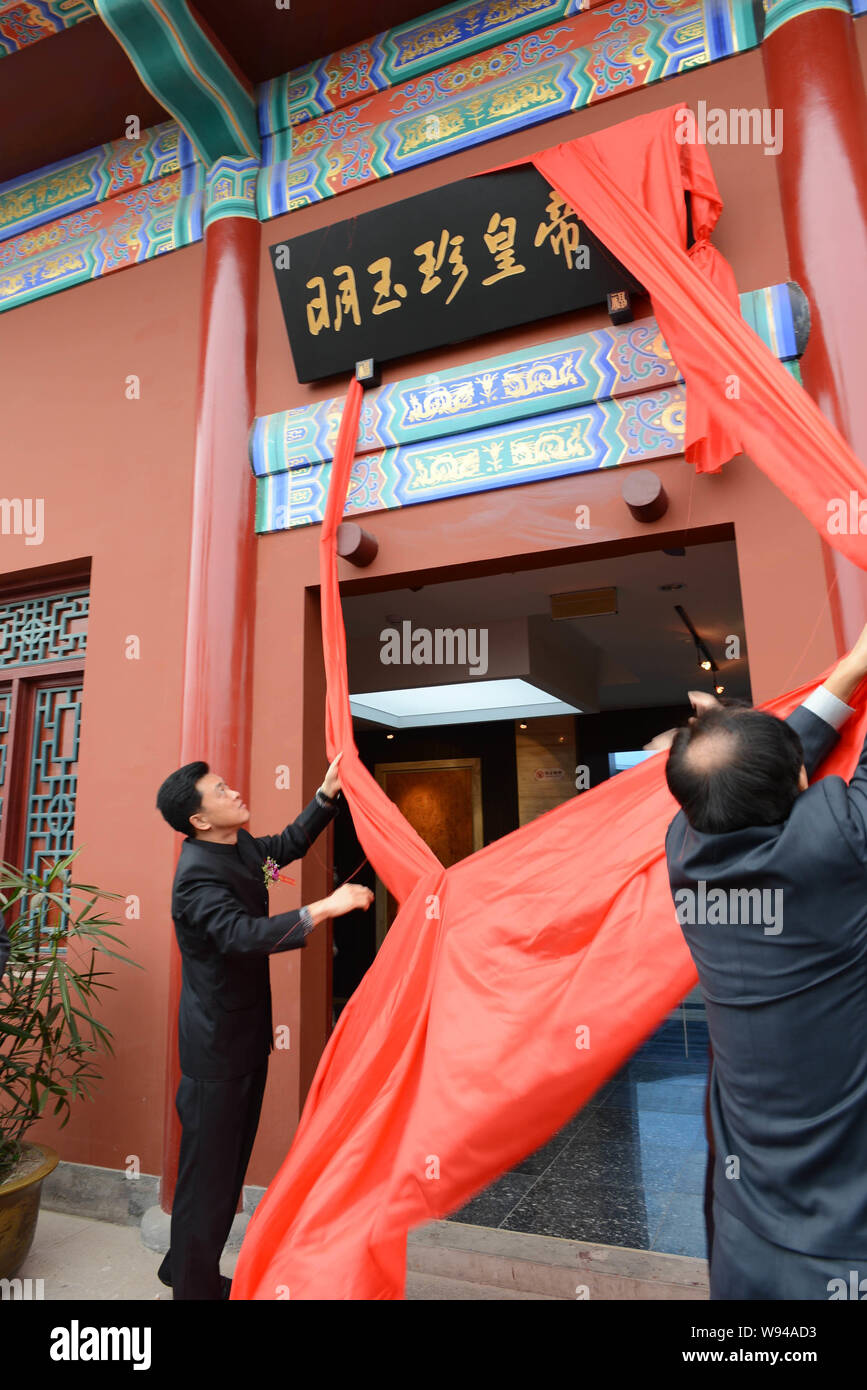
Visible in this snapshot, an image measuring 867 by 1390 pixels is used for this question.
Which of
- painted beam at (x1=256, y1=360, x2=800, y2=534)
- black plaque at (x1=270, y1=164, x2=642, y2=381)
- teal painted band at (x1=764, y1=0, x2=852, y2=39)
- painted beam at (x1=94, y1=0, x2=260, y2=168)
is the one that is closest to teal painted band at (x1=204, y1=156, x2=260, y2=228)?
painted beam at (x1=94, y1=0, x2=260, y2=168)

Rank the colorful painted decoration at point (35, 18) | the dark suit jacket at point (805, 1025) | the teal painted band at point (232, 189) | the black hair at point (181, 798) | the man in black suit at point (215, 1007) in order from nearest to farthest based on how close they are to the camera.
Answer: the dark suit jacket at point (805, 1025), the man in black suit at point (215, 1007), the black hair at point (181, 798), the colorful painted decoration at point (35, 18), the teal painted band at point (232, 189)

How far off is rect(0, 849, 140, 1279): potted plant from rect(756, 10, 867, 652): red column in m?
2.38

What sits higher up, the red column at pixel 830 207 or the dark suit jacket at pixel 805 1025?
the red column at pixel 830 207

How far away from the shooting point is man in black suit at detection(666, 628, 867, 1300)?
3.41 ft

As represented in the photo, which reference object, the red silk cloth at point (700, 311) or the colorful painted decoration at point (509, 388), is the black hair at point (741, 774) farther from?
the colorful painted decoration at point (509, 388)

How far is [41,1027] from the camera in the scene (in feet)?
8.45

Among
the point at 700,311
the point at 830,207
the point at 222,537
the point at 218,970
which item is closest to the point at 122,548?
the point at 222,537

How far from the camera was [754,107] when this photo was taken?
7.88 ft

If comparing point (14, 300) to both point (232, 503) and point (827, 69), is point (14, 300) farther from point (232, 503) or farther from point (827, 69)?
point (827, 69)

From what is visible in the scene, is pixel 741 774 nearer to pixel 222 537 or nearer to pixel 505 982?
pixel 505 982

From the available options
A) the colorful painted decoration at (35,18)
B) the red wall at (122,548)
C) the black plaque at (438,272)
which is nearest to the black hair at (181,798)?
the red wall at (122,548)

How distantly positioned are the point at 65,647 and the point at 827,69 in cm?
309

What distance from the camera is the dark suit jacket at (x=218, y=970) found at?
1.95 metres

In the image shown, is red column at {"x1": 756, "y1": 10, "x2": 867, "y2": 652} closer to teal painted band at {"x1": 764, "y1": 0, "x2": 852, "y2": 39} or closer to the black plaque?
teal painted band at {"x1": 764, "y1": 0, "x2": 852, "y2": 39}
